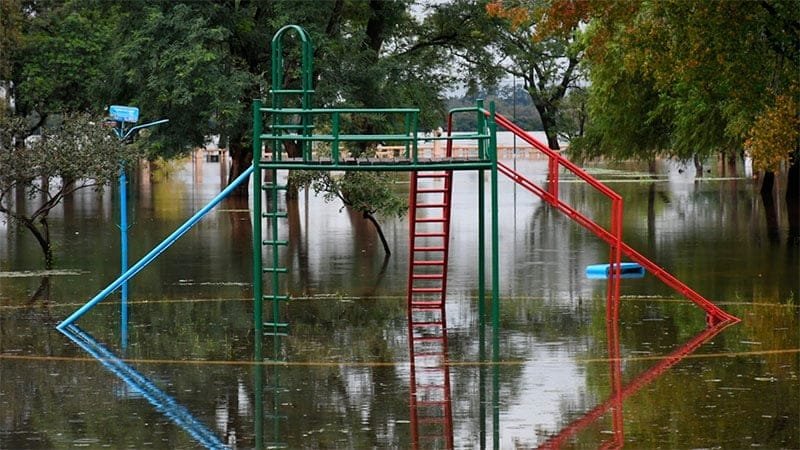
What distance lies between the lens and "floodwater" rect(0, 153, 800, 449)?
11609mm

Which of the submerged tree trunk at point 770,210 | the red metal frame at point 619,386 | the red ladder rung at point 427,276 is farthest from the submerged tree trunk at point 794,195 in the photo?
the red metal frame at point 619,386

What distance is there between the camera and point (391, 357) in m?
15.6

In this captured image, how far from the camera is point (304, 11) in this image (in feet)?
166

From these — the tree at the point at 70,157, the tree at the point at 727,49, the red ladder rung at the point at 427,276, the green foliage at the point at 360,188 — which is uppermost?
the tree at the point at 727,49

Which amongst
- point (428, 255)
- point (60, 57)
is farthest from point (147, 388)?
point (60, 57)

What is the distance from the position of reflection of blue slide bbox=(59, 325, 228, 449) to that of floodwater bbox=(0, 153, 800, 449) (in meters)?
0.03

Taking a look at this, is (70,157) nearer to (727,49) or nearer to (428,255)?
(428,255)

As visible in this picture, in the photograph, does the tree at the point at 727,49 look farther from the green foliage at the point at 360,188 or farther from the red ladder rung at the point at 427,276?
the red ladder rung at the point at 427,276

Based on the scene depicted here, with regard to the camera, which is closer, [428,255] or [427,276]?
[427,276]

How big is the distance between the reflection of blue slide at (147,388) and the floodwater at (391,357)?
0.11 ft

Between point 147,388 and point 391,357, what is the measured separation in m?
2.99

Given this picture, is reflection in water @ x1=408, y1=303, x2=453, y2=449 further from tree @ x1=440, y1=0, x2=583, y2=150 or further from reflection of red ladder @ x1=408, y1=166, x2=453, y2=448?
tree @ x1=440, y1=0, x2=583, y2=150

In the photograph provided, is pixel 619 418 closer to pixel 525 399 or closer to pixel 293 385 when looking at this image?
pixel 525 399

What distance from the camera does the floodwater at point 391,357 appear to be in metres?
11.6
